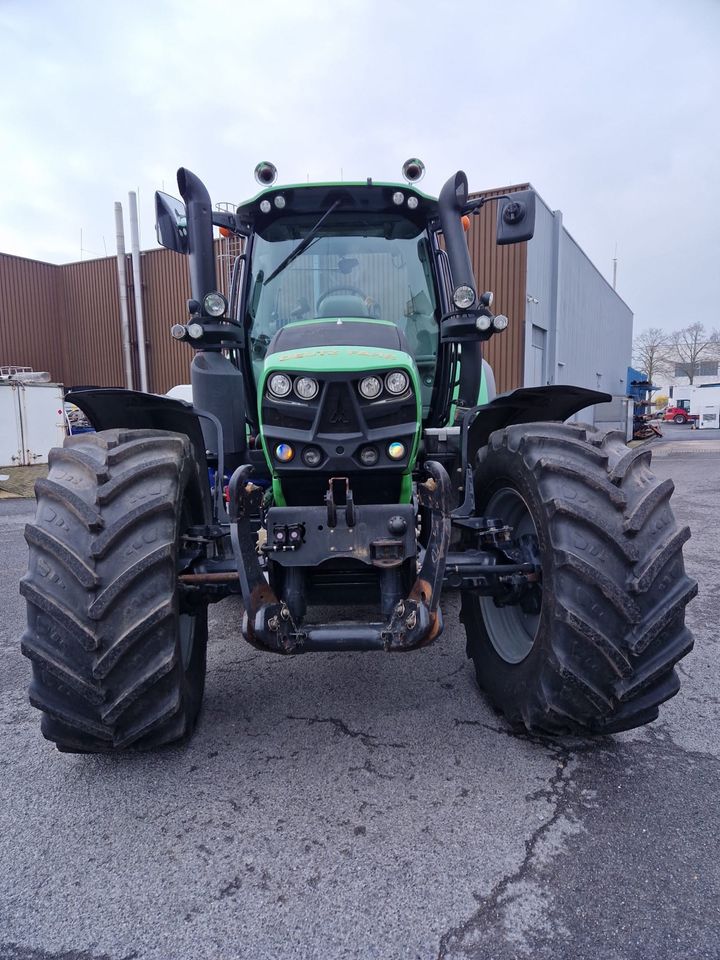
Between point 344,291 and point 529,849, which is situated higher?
point 344,291

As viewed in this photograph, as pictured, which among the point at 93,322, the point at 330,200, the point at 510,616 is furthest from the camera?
the point at 93,322

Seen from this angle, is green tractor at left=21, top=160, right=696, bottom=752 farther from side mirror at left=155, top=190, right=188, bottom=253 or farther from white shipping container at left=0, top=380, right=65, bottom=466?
white shipping container at left=0, top=380, right=65, bottom=466

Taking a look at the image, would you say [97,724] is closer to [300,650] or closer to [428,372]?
[300,650]

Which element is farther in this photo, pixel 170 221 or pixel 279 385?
pixel 170 221

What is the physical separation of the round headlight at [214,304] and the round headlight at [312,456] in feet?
3.42

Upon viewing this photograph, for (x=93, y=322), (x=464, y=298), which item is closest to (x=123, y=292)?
(x=93, y=322)

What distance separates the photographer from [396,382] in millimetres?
2512

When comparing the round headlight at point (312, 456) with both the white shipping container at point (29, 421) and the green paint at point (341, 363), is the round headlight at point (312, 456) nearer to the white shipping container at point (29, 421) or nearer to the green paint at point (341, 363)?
the green paint at point (341, 363)

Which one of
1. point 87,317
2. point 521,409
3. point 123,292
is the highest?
point 123,292

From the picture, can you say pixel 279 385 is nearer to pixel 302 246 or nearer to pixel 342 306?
pixel 342 306

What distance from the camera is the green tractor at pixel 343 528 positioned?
2.16 meters

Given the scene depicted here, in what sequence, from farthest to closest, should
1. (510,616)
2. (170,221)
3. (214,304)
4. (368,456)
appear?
(170,221)
(214,304)
(510,616)
(368,456)

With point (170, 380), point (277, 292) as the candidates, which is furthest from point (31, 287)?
point (277, 292)

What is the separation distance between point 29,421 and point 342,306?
14684 mm
